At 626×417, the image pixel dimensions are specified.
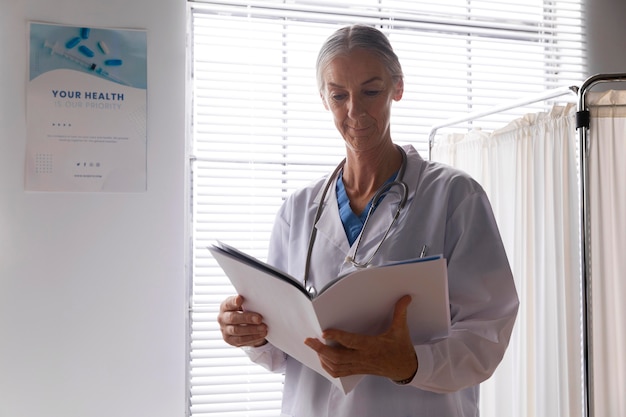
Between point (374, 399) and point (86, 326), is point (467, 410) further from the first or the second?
point (86, 326)

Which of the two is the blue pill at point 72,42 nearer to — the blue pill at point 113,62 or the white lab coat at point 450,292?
the blue pill at point 113,62

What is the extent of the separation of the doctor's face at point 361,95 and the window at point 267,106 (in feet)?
3.50

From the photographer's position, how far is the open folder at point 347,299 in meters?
0.93

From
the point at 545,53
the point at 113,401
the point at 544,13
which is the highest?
the point at 544,13

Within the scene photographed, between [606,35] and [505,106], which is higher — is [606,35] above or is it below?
above

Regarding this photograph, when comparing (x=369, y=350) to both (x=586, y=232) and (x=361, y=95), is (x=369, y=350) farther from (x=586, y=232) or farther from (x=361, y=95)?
(x=586, y=232)

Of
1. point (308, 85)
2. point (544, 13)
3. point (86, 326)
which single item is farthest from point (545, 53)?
point (86, 326)

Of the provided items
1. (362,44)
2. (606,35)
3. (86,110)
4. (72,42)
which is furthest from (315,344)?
(606,35)

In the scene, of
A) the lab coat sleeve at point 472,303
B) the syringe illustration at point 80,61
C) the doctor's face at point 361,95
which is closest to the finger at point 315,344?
the lab coat sleeve at point 472,303

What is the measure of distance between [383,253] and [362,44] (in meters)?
0.42

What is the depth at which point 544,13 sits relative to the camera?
2.66 m

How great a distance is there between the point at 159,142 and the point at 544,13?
5.66ft

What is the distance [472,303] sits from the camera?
44.8 inches

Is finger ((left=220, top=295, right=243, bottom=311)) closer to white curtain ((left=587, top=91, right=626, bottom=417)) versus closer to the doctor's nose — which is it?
the doctor's nose
